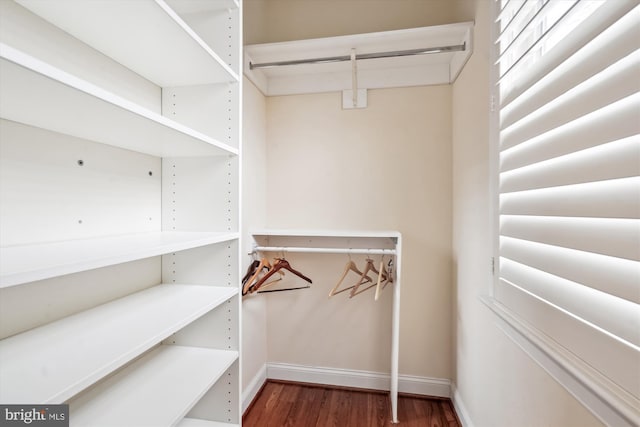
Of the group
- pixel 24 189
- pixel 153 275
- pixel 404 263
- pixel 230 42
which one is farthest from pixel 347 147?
pixel 24 189

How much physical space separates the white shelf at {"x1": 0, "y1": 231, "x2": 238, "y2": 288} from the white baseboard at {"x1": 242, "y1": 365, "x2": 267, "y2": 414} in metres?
1.30

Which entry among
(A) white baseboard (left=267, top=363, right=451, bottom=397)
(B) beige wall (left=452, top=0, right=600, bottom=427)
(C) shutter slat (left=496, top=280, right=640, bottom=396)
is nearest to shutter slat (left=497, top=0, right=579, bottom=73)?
(B) beige wall (left=452, top=0, right=600, bottom=427)

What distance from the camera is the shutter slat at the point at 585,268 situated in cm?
55

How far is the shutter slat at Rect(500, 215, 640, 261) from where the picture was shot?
546mm

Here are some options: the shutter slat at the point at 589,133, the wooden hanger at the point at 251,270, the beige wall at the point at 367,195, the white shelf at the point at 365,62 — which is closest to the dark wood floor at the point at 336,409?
the beige wall at the point at 367,195

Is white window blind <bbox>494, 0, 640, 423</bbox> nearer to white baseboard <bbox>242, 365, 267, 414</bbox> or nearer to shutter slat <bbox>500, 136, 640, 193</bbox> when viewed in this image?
shutter slat <bbox>500, 136, 640, 193</bbox>

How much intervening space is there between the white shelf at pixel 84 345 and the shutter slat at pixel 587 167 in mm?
1116

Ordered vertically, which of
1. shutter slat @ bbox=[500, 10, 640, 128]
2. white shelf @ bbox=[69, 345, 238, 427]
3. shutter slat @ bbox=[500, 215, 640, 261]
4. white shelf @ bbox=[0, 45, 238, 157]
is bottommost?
white shelf @ bbox=[69, 345, 238, 427]

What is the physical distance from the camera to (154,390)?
0.94m

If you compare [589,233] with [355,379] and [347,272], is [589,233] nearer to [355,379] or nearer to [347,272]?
[347,272]

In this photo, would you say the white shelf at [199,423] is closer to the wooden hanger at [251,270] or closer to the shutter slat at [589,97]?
the wooden hanger at [251,270]

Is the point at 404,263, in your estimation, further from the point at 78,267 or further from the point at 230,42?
the point at 78,267

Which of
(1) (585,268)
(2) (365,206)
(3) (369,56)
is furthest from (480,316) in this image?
(3) (369,56)

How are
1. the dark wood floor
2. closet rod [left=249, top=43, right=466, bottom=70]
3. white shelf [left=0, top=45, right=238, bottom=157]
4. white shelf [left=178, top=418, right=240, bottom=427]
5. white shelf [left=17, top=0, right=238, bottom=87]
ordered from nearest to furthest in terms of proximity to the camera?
white shelf [left=0, top=45, right=238, bottom=157]
white shelf [left=17, top=0, right=238, bottom=87]
white shelf [left=178, top=418, right=240, bottom=427]
closet rod [left=249, top=43, right=466, bottom=70]
the dark wood floor
